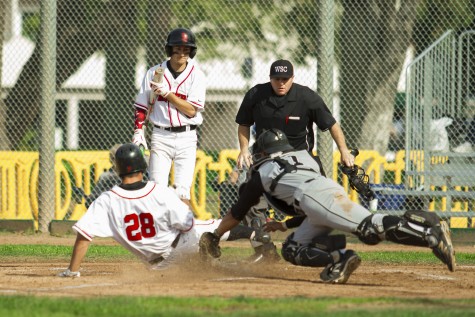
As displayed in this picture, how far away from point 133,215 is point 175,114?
236 centimetres

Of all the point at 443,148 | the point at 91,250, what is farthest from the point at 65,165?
the point at 443,148

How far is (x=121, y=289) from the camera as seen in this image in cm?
770

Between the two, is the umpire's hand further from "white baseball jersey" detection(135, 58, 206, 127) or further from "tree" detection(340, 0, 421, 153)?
"tree" detection(340, 0, 421, 153)

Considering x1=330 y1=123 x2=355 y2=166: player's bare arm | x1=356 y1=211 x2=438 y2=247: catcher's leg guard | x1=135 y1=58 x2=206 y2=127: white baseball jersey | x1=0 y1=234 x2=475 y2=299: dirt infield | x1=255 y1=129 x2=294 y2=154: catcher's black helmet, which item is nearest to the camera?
x1=0 y1=234 x2=475 y2=299: dirt infield

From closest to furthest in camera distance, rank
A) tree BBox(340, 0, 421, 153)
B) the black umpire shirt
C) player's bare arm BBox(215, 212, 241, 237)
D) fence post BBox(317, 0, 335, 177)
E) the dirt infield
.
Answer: the dirt infield, player's bare arm BBox(215, 212, 241, 237), the black umpire shirt, fence post BBox(317, 0, 335, 177), tree BBox(340, 0, 421, 153)

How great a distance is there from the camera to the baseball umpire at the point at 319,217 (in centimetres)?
781

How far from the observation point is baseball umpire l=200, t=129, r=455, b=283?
307 inches

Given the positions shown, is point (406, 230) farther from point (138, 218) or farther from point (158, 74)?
point (158, 74)

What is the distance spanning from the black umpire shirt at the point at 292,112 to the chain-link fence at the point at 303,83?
372 cm

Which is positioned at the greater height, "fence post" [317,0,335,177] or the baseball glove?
"fence post" [317,0,335,177]

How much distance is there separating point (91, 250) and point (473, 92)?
691cm

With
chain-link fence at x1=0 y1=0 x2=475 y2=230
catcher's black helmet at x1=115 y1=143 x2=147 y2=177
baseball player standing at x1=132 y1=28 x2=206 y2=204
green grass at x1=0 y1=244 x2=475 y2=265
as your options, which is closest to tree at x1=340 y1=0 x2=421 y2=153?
chain-link fence at x1=0 y1=0 x2=475 y2=230

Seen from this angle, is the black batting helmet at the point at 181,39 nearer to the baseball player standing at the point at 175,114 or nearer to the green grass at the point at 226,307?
the baseball player standing at the point at 175,114

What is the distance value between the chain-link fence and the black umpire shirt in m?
3.72
